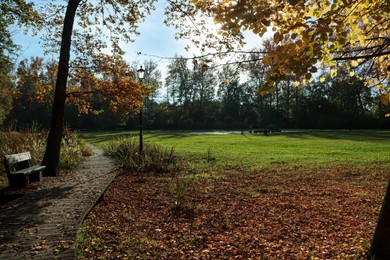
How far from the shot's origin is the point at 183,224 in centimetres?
523

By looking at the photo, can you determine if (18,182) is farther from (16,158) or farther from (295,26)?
(295,26)

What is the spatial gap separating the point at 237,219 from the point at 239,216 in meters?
0.17

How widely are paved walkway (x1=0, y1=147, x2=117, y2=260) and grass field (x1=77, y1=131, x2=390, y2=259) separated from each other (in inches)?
9.6

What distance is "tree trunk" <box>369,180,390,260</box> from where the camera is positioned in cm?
336

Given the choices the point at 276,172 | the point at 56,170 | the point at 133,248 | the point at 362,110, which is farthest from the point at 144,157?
the point at 362,110

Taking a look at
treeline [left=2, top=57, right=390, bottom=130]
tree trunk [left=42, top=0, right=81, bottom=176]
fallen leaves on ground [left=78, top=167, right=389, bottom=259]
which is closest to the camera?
fallen leaves on ground [left=78, top=167, right=389, bottom=259]

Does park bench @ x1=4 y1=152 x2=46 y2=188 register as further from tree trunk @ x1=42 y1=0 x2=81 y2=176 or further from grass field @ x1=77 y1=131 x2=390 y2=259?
grass field @ x1=77 y1=131 x2=390 y2=259

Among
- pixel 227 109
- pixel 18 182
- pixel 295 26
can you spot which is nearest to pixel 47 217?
pixel 18 182

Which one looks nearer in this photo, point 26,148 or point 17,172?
point 17,172

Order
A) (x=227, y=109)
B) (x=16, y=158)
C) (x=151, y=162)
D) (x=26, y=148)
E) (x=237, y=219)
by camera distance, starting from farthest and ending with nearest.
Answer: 1. (x=227, y=109)
2. (x=151, y=162)
3. (x=26, y=148)
4. (x=16, y=158)
5. (x=237, y=219)

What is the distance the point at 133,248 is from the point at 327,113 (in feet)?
153

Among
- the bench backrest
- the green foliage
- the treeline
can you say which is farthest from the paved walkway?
the treeline

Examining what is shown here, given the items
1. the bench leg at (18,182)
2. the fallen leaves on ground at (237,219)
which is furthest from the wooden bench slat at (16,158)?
the fallen leaves on ground at (237,219)

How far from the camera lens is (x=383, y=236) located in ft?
11.3
